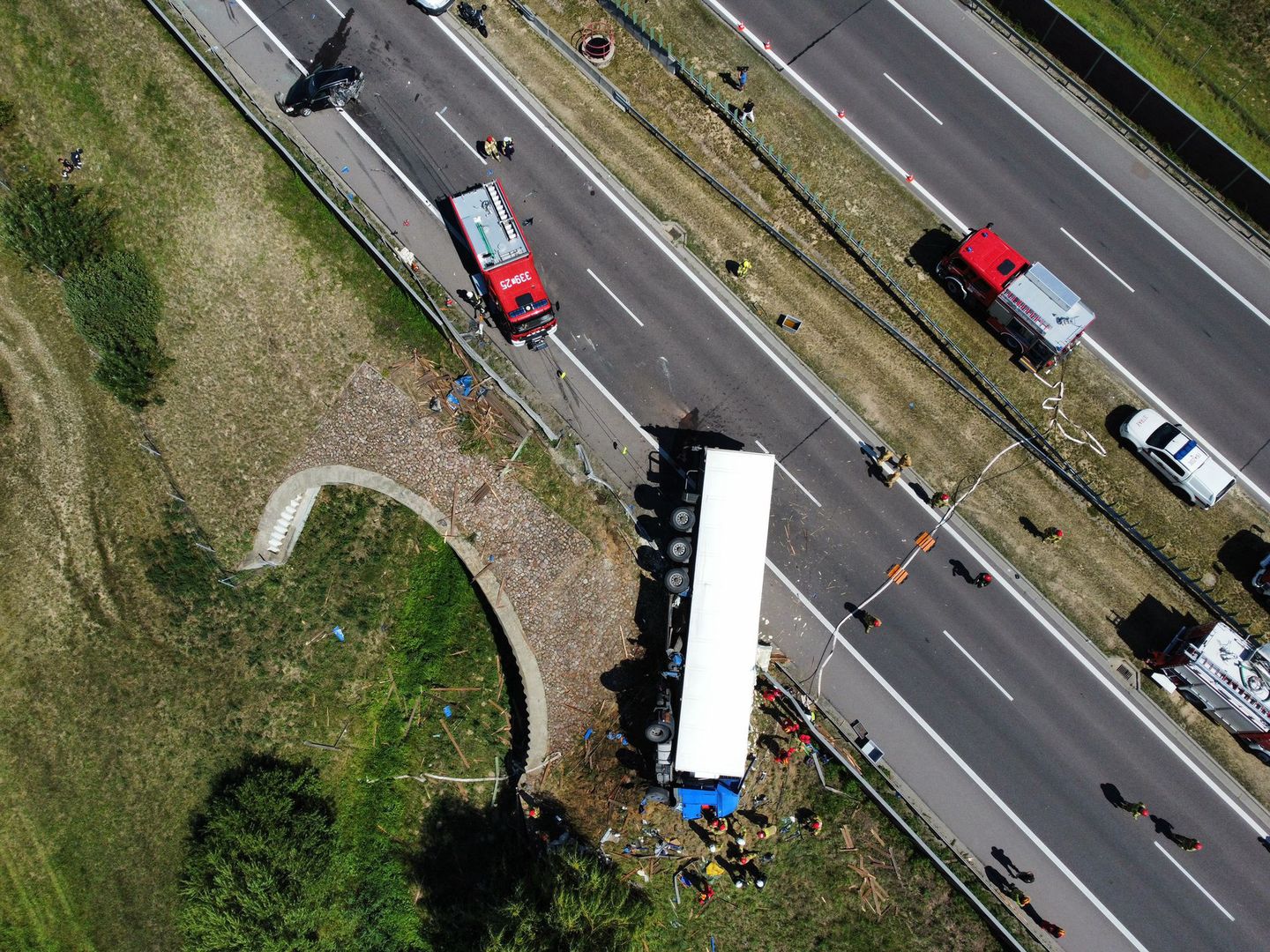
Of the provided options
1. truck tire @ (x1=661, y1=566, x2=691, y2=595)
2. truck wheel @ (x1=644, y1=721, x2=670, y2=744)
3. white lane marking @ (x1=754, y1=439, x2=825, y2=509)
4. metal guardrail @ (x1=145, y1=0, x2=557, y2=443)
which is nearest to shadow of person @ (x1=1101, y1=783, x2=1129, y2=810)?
white lane marking @ (x1=754, y1=439, x2=825, y2=509)

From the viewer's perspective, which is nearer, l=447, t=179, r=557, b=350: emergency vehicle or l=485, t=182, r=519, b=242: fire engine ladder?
l=447, t=179, r=557, b=350: emergency vehicle

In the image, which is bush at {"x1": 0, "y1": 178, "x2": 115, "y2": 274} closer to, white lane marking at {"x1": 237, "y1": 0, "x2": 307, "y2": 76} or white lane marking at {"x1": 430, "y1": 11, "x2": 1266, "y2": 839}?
white lane marking at {"x1": 237, "y1": 0, "x2": 307, "y2": 76}

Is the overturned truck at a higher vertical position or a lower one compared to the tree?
higher

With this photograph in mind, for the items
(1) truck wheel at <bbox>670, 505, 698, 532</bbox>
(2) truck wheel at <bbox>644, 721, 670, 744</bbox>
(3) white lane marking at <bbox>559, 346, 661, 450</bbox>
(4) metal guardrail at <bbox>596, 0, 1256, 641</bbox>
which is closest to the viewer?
(2) truck wheel at <bbox>644, 721, 670, 744</bbox>

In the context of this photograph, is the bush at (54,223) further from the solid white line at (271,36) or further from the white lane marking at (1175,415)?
the white lane marking at (1175,415)

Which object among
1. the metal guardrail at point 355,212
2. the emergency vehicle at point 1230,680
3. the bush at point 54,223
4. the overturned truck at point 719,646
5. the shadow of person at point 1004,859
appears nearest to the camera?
the overturned truck at point 719,646

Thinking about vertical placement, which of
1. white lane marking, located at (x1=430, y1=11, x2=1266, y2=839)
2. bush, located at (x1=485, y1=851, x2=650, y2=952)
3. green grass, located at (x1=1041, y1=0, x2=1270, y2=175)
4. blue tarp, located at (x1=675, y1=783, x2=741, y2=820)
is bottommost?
bush, located at (x1=485, y1=851, x2=650, y2=952)

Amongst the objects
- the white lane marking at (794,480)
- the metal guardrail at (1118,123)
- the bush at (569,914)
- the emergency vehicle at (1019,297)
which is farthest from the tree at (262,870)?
the metal guardrail at (1118,123)
